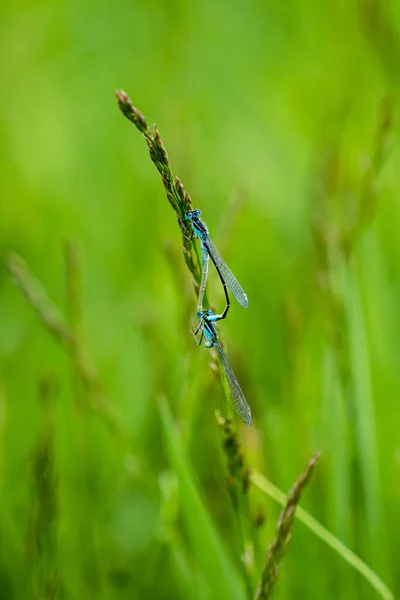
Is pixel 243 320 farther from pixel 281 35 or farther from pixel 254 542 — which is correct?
pixel 281 35

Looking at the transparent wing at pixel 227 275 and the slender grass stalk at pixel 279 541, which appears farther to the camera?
the transparent wing at pixel 227 275

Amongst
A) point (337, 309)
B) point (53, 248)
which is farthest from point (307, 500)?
point (53, 248)

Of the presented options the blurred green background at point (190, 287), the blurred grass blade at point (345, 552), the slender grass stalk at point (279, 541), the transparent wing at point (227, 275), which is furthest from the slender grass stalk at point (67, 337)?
the slender grass stalk at point (279, 541)

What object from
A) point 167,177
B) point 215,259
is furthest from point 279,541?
point 215,259

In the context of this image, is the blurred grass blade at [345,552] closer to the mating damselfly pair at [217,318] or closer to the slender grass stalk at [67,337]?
the mating damselfly pair at [217,318]

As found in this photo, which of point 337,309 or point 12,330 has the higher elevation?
point 337,309

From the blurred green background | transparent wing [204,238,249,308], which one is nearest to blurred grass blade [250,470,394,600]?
the blurred green background

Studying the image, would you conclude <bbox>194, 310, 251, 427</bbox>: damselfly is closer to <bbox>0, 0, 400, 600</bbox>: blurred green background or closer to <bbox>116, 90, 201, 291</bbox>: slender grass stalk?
<bbox>0, 0, 400, 600</bbox>: blurred green background
